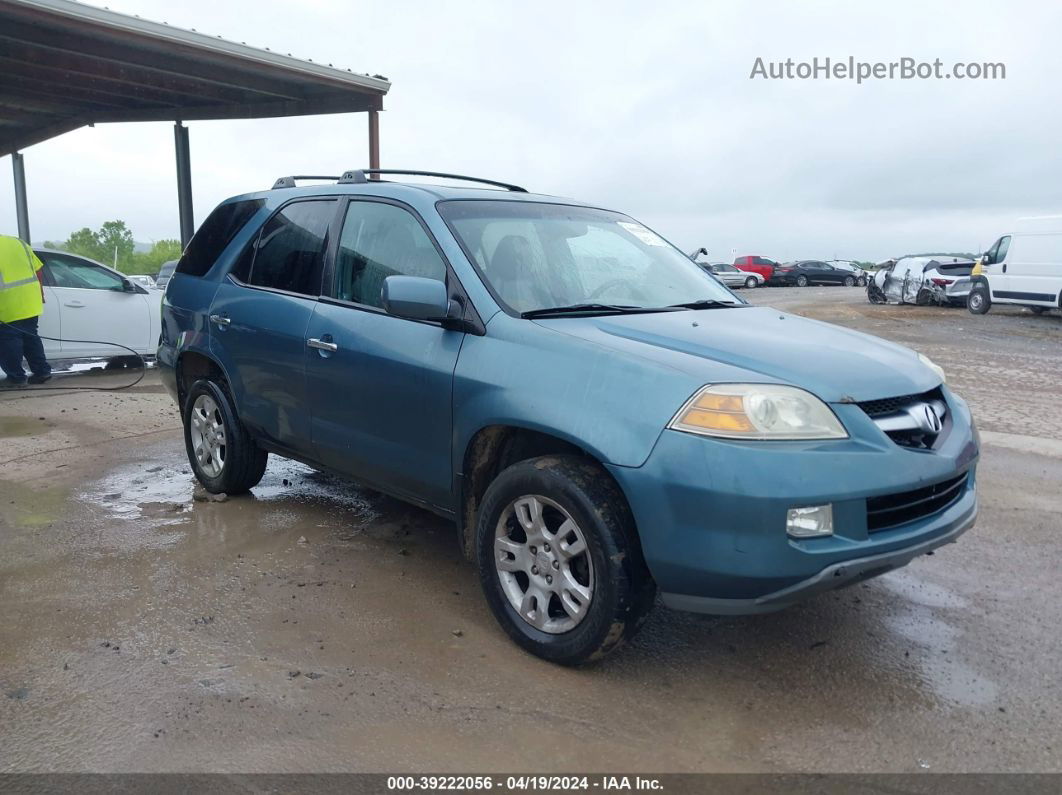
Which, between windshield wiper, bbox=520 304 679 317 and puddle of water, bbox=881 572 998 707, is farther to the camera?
windshield wiper, bbox=520 304 679 317

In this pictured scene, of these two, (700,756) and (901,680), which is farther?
(901,680)

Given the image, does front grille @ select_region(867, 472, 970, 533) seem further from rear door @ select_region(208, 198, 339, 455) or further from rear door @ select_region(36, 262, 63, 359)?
rear door @ select_region(36, 262, 63, 359)

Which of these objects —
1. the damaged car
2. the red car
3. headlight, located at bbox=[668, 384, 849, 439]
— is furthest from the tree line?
headlight, located at bbox=[668, 384, 849, 439]

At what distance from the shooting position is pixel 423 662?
3.29 meters

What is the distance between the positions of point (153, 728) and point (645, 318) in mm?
2287

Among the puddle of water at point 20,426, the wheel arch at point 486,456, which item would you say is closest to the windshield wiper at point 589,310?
the wheel arch at point 486,456

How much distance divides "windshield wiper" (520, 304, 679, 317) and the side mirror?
1.07ft

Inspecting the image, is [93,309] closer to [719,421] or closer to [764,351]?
[764,351]

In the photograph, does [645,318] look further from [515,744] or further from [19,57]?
[19,57]

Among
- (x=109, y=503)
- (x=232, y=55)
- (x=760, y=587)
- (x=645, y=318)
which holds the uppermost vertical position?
(x=232, y=55)

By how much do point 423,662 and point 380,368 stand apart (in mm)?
1266

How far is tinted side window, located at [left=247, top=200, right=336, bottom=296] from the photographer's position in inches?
174
